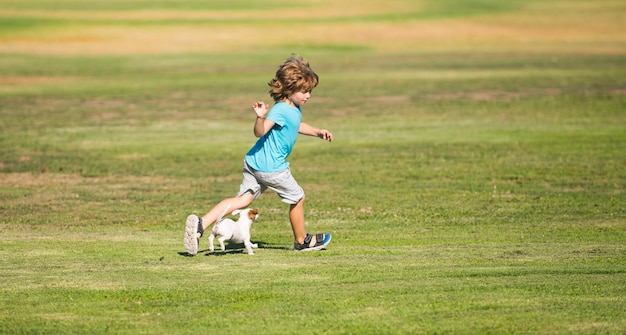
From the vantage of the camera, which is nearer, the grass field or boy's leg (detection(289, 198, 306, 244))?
the grass field

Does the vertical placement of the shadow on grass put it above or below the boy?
below

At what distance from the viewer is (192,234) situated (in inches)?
375

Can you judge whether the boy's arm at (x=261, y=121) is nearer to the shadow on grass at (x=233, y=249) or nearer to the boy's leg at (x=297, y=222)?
the boy's leg at (x=297, y=222)

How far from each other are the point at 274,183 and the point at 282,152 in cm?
30

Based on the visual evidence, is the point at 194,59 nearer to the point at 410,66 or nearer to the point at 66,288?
the point at 410,66

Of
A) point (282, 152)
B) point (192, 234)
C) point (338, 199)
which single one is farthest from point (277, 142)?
point (338, 199)

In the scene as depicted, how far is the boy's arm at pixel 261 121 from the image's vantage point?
9.38m

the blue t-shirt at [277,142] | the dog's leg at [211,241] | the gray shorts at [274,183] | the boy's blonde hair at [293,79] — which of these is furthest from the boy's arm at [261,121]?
the dog's leg at [211,241]

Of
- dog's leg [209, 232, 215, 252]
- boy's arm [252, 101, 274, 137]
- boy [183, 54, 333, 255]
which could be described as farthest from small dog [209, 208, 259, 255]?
boy's arm [252, 101, 274, 137]

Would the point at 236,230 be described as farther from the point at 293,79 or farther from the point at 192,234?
the point at 293,79

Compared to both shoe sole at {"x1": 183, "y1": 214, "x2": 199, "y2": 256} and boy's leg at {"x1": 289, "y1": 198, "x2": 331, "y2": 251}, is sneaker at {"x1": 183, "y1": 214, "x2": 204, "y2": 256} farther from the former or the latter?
boy's leg at {"x1": 289, "y1": 198, "x2": 331, "y2": 251}

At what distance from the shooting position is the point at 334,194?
14.5 m

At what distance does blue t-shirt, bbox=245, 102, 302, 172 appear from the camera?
9.88m

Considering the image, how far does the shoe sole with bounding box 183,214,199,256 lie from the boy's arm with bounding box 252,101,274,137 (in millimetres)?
957
